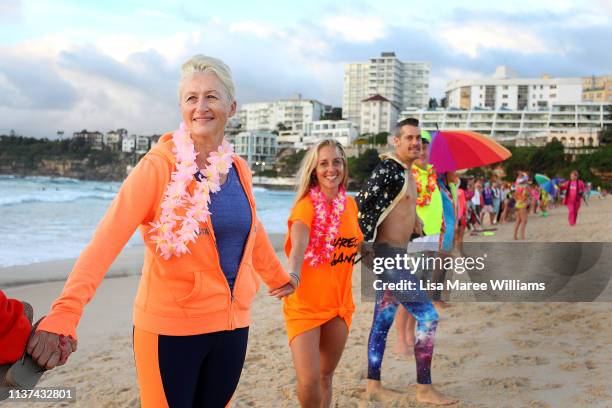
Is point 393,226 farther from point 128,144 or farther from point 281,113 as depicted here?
point 128,144

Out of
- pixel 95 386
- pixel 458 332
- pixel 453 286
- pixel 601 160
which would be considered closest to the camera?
pixel 95 386

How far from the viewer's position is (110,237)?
2.02 metres

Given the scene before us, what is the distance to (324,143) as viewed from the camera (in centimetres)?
383

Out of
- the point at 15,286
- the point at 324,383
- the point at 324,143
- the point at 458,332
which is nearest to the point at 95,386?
the point at 324,383

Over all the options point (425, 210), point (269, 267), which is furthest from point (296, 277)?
point (425, 210)

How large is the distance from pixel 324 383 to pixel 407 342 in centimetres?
235

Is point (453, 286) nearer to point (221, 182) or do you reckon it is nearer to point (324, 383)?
point (324, 383)

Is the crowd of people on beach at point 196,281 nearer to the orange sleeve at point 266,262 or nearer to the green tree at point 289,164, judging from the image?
the orange sleeve at point 266,262

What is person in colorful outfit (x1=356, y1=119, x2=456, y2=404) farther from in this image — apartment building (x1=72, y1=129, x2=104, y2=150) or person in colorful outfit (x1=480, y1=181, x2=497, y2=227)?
apartment building (x1=72, y1=129, x2=104, y2=150)

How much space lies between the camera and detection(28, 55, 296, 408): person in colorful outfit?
2137 millimetres

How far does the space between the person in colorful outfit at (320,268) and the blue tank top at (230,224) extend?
0.83 meters

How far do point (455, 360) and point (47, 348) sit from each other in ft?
14.0

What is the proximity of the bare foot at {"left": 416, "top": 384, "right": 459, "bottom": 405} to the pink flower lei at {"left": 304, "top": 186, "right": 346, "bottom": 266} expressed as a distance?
1.35m

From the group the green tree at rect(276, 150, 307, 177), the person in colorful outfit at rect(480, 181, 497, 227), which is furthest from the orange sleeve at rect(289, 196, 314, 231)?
the green tree at rect(276, 150, 307, 177)
